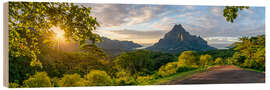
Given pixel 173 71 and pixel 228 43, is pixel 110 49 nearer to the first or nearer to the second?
pixel 173 71

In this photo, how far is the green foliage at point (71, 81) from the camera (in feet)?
15.3

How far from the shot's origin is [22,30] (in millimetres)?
3758

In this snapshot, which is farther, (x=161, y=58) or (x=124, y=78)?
(x=161, y=58)

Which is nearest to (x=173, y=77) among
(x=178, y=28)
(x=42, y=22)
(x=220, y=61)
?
(x=178, y=28)

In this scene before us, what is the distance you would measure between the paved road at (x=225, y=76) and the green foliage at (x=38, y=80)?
8.72 feet

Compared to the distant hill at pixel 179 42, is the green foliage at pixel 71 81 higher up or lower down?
lower down

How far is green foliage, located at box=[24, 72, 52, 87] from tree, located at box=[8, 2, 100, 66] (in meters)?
0.54

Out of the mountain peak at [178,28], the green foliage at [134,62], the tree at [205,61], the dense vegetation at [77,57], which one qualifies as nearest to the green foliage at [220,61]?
the dense vegetation at [77,57]

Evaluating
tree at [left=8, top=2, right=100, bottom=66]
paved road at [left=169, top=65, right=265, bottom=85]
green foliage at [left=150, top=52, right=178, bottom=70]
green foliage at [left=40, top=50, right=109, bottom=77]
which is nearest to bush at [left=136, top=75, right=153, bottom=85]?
green foliage at [left=150, top=52, right=178, bottom=70]

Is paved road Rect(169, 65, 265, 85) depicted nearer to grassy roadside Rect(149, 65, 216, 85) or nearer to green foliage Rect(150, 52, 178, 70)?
grassy roadside Rect(149, 65, 216, 85)

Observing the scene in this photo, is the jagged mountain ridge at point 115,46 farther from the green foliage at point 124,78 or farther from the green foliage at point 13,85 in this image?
the green foliage at point 13,85

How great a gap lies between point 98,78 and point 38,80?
3.83 feet

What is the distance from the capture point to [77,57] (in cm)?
474

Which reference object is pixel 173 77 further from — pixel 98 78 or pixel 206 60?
pixel 98 78
